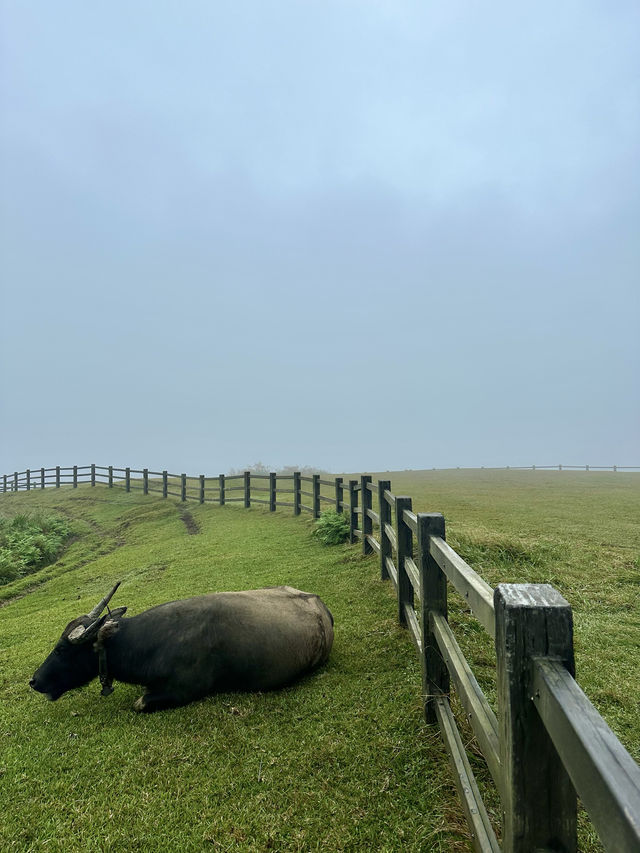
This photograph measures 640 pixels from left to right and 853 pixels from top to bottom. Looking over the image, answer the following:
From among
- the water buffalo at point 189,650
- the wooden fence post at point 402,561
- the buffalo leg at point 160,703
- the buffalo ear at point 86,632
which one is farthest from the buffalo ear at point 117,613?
the wooden fence post at point 402,561

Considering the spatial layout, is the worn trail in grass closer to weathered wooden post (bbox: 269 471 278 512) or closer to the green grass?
the green grass

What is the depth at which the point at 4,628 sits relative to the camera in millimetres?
7211

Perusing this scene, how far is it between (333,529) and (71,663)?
21.7 ft

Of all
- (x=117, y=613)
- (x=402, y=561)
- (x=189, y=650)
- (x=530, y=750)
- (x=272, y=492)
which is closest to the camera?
(x=530, y=750)

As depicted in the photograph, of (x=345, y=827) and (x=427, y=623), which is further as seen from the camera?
(x=427, y=623)

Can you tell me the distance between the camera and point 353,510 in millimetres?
9492

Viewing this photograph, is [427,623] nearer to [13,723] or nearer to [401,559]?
[401,559]

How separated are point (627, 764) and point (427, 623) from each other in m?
2.55

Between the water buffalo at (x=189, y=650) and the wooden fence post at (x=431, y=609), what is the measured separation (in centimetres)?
137

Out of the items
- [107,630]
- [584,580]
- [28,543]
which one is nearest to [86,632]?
[107,630]

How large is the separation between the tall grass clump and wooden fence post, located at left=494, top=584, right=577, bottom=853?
12.6 m

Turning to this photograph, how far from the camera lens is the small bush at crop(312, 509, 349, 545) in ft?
33.6

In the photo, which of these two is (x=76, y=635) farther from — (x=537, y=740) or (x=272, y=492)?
(x=272, y=492)

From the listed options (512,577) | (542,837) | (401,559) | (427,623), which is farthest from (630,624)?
(542,837)
